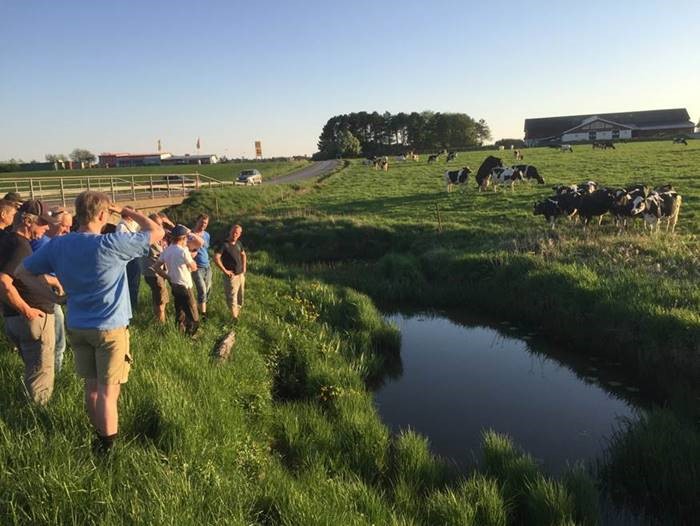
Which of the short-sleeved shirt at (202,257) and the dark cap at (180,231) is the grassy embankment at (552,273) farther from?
the dark cap at (180,231)

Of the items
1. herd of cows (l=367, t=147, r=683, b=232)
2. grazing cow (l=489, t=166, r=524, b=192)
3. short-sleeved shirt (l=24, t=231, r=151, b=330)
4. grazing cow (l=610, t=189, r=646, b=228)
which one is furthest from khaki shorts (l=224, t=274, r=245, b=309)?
grazing cow (l=489, t=166, r=524, b=192)

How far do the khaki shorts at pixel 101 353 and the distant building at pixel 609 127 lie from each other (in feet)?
324

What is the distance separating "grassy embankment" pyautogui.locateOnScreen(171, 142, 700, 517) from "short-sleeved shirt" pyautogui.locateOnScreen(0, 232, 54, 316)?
5.62m

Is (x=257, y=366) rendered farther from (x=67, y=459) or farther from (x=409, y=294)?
(x=409, y=294)

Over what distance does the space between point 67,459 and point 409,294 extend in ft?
31.4

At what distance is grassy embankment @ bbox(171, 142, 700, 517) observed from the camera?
6.03m

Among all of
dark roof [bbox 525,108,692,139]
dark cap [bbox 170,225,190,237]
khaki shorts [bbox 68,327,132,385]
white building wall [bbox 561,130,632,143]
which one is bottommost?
khaki shorts [bbox 68,327,132,385]

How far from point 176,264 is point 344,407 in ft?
9.68

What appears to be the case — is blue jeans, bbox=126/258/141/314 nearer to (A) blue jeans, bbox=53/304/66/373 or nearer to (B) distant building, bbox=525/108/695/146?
(A) blue jeans, bbox=53/304/66/373

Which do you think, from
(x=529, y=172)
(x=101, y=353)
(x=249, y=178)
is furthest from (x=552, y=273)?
(x=249, y=178)

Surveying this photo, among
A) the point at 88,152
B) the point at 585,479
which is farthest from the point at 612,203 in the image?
the point at 88,152

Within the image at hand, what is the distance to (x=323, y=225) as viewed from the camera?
18.5 meters

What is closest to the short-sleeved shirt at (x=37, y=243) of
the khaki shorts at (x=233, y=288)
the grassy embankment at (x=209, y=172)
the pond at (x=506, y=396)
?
the khaki shorts at (x=233, y=288)

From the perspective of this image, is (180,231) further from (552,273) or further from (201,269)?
(552,273)
